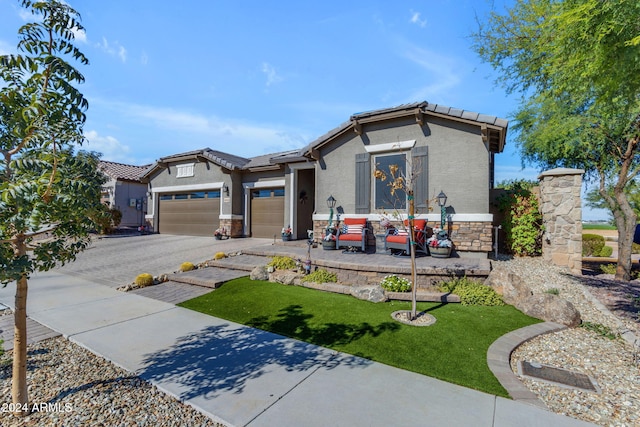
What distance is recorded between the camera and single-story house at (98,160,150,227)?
19.2 metres

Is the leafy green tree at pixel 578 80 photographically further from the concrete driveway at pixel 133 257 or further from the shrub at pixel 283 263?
the concrete driveway at pixel 133 257

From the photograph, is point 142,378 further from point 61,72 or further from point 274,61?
point 274,61

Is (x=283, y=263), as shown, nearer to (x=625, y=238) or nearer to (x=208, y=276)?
(x=208, y=276)

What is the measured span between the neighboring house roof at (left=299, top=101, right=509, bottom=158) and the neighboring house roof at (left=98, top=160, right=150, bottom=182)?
1389cm

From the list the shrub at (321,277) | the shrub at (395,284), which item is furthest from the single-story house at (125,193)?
the shrub at (395,284)

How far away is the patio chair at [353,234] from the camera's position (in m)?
8.76

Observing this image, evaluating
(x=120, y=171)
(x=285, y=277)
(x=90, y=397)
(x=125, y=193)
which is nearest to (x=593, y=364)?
(x=285, y=277)

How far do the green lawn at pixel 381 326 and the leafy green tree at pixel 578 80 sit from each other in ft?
11.5

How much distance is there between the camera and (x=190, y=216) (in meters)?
16.0

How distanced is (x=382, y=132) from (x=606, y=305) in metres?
6.75

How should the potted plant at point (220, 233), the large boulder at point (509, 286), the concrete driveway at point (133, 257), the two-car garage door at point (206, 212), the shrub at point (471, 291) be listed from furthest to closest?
the potted plant at point (220, 233) → the two-car garage door at point (206, 212) → the concrete driveway at point (133, 257) → the shrub at point (471, 291) → the large boulder at point (509, 286)

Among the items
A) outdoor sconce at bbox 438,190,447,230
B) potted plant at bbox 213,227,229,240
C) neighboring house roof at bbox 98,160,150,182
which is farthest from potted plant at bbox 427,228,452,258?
neighboring house roof at bbox 98,160,150,182

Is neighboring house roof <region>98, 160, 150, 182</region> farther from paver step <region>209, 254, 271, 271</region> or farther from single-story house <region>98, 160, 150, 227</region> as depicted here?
paver step <region>209, 254, 271, 271</region>

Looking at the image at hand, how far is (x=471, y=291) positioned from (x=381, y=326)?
235 centimetres
